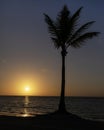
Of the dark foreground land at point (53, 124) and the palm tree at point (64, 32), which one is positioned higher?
the palm tree at point (64, 32)

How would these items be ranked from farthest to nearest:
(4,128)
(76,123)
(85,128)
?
(76,123), (85,128), (4,128)

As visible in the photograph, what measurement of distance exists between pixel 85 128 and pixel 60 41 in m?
9.80

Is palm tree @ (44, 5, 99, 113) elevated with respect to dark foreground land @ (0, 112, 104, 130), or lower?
elevated

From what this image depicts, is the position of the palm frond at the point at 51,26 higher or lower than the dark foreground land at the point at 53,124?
higher

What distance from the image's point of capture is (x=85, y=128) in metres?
19.5

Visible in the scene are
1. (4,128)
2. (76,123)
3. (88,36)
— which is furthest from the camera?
(88,36)

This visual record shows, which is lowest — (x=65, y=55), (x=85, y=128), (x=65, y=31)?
(x=85, y=128)

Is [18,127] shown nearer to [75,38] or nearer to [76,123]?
[76,123]

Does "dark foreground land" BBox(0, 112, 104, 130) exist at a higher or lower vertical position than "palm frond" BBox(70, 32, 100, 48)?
lower

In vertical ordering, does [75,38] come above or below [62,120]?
above

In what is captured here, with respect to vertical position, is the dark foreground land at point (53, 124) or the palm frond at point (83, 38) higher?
the palm frond at point (83, 38)

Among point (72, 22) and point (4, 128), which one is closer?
point (4, 128)

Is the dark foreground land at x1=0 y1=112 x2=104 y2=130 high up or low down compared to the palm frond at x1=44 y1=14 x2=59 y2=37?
down

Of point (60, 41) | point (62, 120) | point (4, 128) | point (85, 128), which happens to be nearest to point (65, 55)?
point (60, 41)
